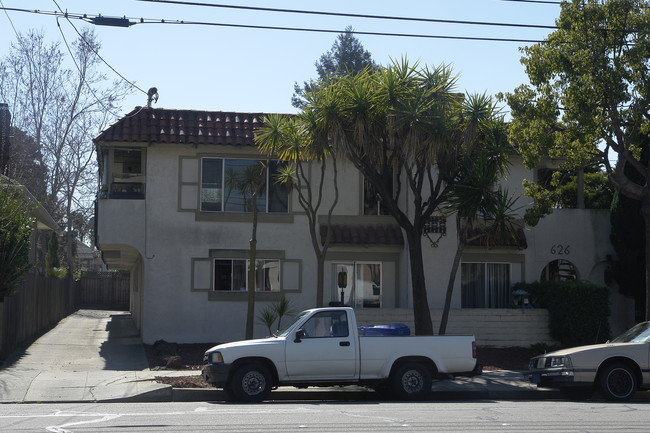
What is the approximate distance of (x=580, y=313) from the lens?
851 inches

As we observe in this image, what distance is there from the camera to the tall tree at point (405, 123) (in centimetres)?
1761

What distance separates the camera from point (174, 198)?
22203 mm

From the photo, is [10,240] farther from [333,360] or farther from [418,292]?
[418,292]

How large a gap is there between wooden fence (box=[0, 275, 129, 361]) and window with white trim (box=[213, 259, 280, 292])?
5.40 meters

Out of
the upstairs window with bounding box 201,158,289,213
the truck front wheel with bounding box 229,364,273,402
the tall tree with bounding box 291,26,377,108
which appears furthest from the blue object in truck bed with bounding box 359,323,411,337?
the tall tree with bounding box 291,26,377,108

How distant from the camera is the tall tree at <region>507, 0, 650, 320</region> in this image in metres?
17.5

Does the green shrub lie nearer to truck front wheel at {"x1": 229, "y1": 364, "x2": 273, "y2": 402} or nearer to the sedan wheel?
the sedan wheel

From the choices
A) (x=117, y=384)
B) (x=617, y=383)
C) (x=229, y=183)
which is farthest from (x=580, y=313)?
(x=117, y=384)

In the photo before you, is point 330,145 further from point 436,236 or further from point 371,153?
point 436,236

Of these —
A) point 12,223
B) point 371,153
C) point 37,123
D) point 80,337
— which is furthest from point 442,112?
point 37,123

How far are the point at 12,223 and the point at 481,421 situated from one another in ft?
40.7

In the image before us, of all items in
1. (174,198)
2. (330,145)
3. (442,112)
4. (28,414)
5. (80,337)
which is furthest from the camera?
(80,337)

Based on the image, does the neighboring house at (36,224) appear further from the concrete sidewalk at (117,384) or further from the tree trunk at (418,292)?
the tree trunk at (418,292)

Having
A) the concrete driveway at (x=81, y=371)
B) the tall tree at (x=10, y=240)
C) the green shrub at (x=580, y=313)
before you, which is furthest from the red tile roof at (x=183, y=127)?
the green shrub at (x=580, y=313)
